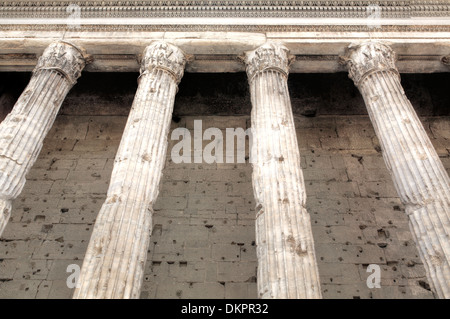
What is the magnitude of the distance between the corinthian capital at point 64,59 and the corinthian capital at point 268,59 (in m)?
3.17

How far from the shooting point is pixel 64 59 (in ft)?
25.1

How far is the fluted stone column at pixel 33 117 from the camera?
19.2 feet

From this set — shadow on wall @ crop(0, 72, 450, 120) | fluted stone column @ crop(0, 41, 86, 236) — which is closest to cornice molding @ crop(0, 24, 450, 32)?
fluted stone column @ crop(0, 41, 86, 236)

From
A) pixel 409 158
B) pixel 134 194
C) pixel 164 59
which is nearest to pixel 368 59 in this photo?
pixel 409 158

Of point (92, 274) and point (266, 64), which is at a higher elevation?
point (266, 64)

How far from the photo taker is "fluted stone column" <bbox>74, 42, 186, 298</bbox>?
4.78m

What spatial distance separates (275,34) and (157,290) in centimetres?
529

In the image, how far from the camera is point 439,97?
10.3 m

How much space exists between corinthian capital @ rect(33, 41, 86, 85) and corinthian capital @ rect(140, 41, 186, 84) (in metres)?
1.25

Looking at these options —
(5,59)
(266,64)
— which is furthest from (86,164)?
(266,64)

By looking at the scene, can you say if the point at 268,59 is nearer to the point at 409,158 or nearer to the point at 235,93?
the point at 235,93

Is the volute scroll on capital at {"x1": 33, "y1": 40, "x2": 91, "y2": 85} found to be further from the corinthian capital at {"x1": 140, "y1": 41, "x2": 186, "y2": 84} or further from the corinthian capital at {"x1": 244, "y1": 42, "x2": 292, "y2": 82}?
the corinthian capital at {"x1": 244, "y1": 42, "x2": 292, "y2": 82}

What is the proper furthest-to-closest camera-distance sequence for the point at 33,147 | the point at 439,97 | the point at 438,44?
the point at 439,97, the point at 438,44, the point at 33,147
